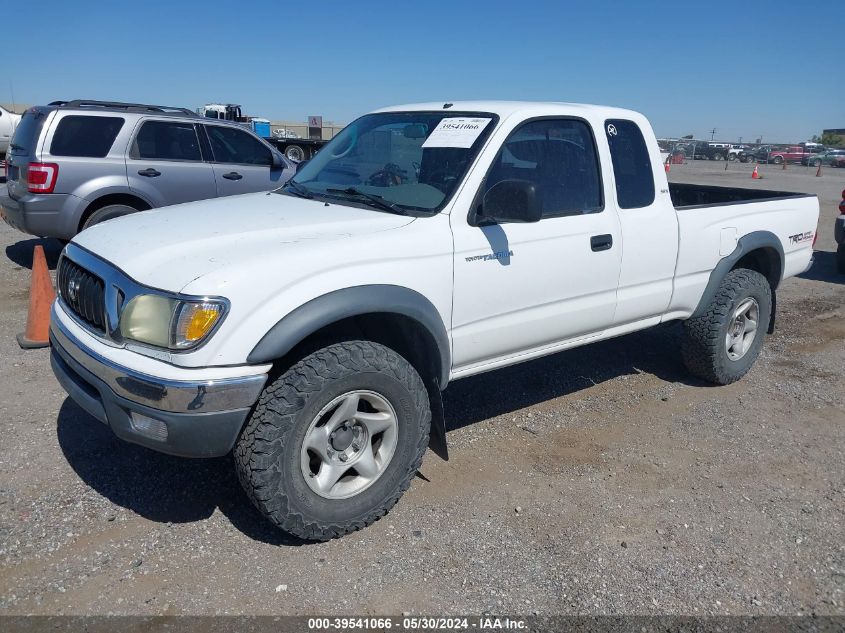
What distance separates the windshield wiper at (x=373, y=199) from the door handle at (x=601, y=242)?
46.3 inches

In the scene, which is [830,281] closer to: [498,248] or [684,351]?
[684,351]

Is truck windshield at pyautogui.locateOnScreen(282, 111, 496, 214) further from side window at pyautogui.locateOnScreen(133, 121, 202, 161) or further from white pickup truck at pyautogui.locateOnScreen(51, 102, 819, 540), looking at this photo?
side window at pyautogui.locateOnScreen(133, 121, 202, 161)

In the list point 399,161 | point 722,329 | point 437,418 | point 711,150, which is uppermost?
point 711,150

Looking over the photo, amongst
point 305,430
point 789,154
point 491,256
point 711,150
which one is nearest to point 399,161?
point 491,256

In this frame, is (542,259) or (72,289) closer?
(72,289)

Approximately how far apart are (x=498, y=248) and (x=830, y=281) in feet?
24.9

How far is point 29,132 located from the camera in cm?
782

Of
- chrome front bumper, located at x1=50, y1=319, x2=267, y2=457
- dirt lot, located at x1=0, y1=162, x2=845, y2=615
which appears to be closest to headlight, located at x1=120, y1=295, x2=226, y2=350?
chrome front bumper, located at x1=50, y1=319, x2=267, y2=457

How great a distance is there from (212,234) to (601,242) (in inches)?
85.1

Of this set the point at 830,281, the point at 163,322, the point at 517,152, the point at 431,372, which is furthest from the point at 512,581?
the point at 830,281

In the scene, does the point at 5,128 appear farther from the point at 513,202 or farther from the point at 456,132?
Answer: the point at 513,202

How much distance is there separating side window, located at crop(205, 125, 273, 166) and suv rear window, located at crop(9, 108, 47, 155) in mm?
1845

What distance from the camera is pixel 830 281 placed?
30.3 feet

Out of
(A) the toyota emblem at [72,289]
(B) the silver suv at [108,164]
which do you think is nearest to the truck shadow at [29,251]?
(B) the silver suv at [108,164]
